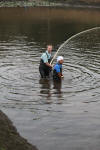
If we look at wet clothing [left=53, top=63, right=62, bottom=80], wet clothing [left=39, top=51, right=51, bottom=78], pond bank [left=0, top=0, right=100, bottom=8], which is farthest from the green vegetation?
wet clothing [left=53, top=63, right=62, bottom=80]

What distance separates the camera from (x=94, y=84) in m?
21.7

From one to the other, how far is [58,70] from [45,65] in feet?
3.45

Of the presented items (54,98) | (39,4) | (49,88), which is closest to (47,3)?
(39,4)

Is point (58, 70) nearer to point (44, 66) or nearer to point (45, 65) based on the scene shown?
point (45, 65)

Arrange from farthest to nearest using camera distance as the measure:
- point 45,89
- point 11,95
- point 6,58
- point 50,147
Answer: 1. point 6,58
2. point 45,89
3. point 11,95
4. point 50,147

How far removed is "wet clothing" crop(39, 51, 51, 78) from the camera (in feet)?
73.0

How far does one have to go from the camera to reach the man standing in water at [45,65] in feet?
73.0

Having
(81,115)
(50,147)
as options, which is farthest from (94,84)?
(50,147)

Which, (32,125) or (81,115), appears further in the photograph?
(81,115)

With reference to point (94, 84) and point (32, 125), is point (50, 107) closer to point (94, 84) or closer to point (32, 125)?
point (32, 125)

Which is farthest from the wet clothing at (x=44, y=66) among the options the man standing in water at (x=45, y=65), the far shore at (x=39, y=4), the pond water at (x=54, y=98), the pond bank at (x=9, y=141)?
the far shore at (x=39, y=4)

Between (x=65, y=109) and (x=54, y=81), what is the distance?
5.42 m

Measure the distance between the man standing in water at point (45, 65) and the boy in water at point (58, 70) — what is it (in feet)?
1.51

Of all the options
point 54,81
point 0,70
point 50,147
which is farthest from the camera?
point 0,70
